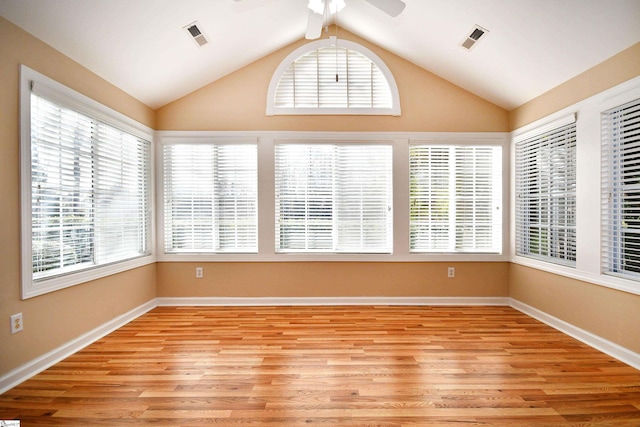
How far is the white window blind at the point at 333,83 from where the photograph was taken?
4367mm

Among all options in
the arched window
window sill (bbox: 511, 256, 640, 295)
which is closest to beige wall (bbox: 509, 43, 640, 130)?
the arched window

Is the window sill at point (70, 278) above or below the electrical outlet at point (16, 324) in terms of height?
above

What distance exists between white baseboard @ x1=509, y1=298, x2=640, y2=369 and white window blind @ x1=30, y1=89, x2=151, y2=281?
469cm

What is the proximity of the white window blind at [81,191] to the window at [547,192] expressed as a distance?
4.67 metres

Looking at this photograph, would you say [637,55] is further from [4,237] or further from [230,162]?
[4,237]

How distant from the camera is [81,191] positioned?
122 inches

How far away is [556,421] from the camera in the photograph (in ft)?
6.48

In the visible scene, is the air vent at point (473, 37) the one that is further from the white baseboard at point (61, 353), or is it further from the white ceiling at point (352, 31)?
the white baseboard at point (61, 353)

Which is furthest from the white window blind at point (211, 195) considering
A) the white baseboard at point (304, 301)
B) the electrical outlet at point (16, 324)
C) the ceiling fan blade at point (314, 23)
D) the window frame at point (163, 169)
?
the electrical outlet at point (16, 324)

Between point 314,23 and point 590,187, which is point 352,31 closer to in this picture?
point 314,23

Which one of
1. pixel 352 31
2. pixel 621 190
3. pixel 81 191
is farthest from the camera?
pixel 352 31

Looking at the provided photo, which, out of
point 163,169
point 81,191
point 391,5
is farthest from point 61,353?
point 391,5

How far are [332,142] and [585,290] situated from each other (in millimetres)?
3093

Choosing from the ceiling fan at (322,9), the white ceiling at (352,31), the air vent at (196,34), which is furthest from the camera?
the air vent at (196,34)
